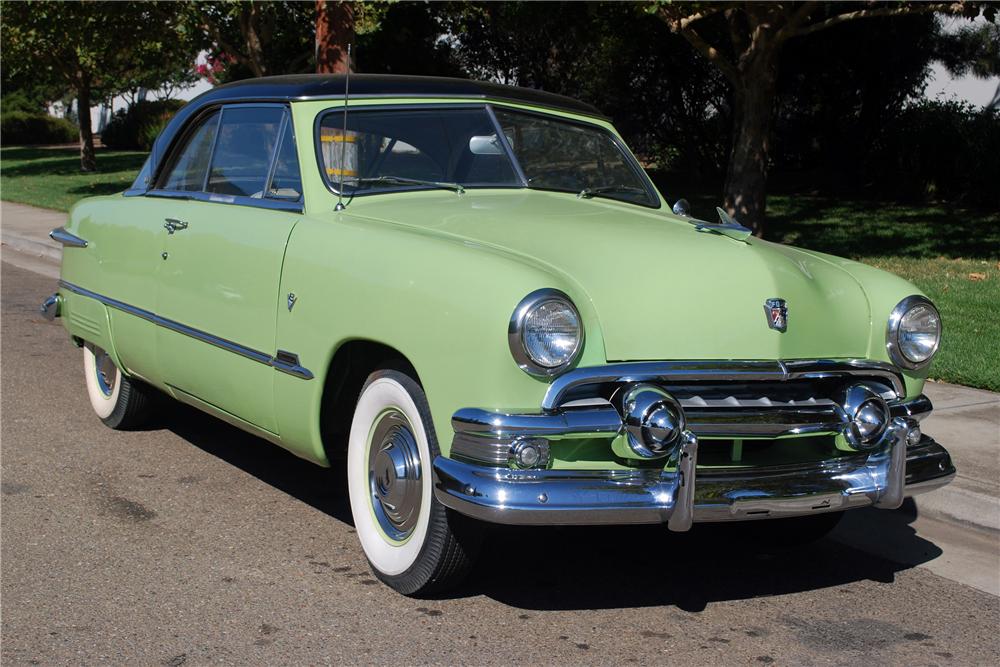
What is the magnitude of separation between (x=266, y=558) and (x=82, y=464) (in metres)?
1.66

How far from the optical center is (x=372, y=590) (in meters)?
4.12

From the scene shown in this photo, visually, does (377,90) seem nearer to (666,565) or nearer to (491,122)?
(491,122)

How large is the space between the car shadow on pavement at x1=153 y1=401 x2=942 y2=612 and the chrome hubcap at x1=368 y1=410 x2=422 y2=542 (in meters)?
0.28

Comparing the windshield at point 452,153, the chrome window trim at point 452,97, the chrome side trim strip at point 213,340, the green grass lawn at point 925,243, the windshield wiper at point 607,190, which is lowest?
the green grass lawn at point 925,243

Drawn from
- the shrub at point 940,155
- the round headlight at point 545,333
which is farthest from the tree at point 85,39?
the round headlight at point 545,333

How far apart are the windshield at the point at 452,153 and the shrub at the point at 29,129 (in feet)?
147

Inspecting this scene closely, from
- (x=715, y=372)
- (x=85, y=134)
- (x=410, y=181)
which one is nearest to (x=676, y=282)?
(x=715, y=372)

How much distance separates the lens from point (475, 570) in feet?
14.2

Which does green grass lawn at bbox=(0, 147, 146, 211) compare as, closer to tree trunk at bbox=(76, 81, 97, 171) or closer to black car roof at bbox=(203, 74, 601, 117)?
tree trunk at bbox=(76, 81, 97, 171)

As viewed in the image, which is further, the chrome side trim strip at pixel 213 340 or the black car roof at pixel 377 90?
the black car roof at pixel 377 90

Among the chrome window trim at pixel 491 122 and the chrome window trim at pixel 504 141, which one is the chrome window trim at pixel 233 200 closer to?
the chrome window trim at pixel 491 122

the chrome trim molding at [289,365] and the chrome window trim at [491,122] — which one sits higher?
the chrome window trim at [491,122]

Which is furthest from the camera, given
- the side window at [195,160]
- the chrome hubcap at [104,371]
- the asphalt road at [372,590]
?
the chrome hubcap at [104,371]

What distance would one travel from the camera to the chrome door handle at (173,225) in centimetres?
523
